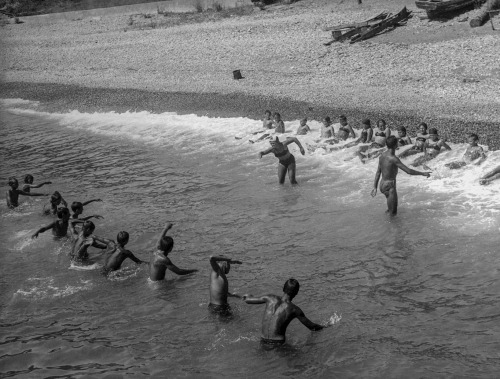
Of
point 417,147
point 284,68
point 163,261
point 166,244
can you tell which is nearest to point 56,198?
point 163,261

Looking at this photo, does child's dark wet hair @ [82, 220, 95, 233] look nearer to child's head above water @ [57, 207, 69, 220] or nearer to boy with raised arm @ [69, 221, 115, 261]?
boy with raised arm @ [69, 221, 115, 261]

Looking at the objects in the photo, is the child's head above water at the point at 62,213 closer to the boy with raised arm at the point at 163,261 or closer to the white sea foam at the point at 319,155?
the boy with raised arm at the point at 163,261

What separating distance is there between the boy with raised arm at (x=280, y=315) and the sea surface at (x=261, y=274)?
0.72 ft

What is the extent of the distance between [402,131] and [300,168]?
2607 mm

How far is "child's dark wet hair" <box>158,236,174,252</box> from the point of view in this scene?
11352mm

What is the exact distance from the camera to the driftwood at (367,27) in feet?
82.0

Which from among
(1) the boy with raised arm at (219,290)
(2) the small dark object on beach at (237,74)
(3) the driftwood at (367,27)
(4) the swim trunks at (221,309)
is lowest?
(4) the swim trunks at (221,309)

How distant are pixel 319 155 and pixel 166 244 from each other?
7.13m

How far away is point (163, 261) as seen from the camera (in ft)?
38.0

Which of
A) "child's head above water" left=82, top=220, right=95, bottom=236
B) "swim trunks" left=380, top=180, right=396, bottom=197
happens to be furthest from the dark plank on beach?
"child's head above water" left=82, top=220, right=95, bottom=236

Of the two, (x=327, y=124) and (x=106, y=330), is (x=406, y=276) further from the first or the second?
(x=327, y=124)

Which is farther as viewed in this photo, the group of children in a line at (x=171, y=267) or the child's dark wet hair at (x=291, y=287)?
the group of children in a line at (x=171, y=267)

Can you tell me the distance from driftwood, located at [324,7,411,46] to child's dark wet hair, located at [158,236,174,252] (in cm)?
1560

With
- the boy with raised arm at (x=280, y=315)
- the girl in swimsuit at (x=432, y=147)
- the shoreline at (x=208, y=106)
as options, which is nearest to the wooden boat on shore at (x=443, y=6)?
the shoreline at (x=208, y=106)
